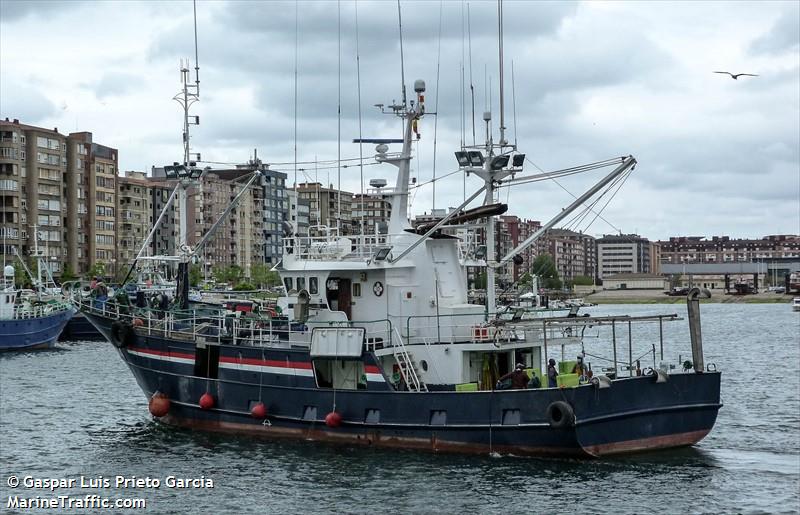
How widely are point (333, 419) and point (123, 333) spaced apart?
9842 millimetres

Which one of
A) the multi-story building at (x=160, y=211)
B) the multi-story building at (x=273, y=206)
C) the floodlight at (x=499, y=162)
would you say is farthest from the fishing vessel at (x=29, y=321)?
the multi-story building at (x=273, y=206)

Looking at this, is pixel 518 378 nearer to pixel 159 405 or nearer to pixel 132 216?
pixel 159 405

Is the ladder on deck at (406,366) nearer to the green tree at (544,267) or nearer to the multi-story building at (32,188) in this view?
the green tree at (544,267)

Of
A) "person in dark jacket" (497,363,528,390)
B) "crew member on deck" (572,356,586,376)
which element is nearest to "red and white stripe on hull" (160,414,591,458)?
"person in dark jacket" (497,363,528,390)

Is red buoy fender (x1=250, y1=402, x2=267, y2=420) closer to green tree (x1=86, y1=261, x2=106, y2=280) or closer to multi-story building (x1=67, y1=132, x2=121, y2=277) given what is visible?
green tree (x1=86, y1=261, x2=106, y2=280)

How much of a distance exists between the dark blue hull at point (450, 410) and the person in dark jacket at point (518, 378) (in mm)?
698

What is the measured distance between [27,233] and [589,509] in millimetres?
115643

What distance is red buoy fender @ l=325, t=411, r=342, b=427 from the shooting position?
108 feet

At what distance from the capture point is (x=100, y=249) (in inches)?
5802

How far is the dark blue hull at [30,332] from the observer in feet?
264

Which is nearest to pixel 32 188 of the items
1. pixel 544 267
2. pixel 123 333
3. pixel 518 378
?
pixel 544 267

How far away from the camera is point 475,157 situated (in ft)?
110

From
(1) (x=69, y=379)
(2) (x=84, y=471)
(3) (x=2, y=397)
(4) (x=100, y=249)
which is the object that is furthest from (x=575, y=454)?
(4) (x=100, y=249)

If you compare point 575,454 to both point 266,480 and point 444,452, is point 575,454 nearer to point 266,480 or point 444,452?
point 444,452
